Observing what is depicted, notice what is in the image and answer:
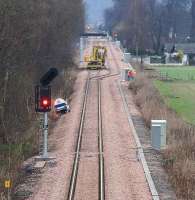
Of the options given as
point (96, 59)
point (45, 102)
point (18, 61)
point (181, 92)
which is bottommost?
point (181, 92)

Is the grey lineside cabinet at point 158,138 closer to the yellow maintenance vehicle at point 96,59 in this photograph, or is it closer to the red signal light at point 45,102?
the red signal light at point 45,102

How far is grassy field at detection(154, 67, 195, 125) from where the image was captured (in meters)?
45.3

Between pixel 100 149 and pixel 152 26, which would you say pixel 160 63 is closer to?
pixel 152 26

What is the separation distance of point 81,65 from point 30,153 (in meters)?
48.0

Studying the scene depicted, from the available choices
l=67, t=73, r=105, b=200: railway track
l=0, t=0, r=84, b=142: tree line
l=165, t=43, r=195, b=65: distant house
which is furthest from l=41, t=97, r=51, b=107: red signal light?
l=165, t=43, r=195, b=65: distant house

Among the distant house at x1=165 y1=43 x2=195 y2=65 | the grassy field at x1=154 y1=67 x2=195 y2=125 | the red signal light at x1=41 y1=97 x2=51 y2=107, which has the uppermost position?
the red signal light at x1=41 y1=97 x2=51 y2=107

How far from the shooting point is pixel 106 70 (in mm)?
68625

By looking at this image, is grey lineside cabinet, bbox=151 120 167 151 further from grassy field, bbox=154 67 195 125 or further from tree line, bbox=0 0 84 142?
grassy field, bbox=154 67 195 125

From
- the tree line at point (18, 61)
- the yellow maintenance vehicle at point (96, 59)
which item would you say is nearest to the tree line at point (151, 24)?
the yellow maintenance vehicle at point (96, 59)

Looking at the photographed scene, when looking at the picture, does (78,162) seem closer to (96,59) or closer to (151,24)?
(96,59)

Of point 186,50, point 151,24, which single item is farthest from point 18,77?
point 151,24

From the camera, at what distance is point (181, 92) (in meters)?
59.5

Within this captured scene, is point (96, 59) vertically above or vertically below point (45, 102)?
below

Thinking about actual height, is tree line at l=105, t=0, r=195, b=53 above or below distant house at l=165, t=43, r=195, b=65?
above
